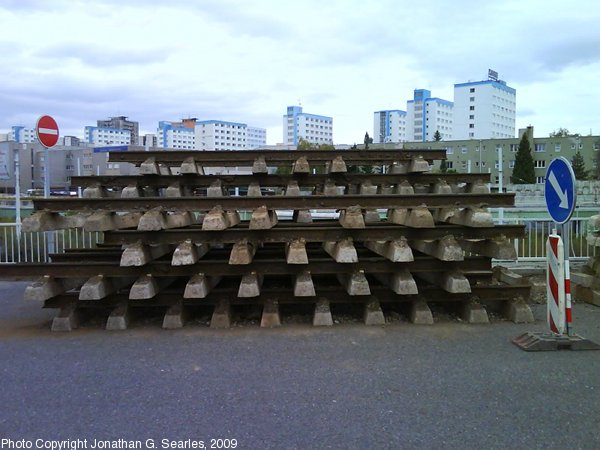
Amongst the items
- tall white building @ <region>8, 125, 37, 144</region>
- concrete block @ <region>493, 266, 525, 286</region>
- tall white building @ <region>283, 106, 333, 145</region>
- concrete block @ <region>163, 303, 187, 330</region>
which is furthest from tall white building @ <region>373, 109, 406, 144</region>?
concrete block @ <region>163, 303, 187, 330</region>

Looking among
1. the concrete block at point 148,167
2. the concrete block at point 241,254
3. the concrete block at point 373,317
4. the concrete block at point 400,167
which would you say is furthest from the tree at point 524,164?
the concrete block at point 241,254

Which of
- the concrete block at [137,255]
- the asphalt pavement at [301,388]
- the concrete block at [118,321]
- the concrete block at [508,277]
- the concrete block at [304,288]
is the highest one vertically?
the concrete block at [137,255]

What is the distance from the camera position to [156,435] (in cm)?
353

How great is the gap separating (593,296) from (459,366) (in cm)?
395

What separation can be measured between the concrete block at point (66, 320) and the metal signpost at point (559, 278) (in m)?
5.51

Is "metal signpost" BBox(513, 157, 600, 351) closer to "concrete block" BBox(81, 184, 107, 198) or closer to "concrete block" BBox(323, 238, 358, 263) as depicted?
"concrete block" BBox(323, 238, 358, 263)

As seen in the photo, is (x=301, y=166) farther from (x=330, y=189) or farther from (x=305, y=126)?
(x=305, y=126)

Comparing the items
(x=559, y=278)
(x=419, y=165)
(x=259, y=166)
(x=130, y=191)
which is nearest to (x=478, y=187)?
(x=419, y=165)

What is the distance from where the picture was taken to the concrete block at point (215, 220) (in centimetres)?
603

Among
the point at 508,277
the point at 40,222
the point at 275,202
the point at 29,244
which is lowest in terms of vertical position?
the point at 508,277

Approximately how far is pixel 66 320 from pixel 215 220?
2362 millimetres

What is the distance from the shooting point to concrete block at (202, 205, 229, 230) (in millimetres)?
6027

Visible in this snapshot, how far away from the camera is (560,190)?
5.39 meters

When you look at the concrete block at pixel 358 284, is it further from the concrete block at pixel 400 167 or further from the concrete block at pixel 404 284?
the concrete block at pixel 400 167
